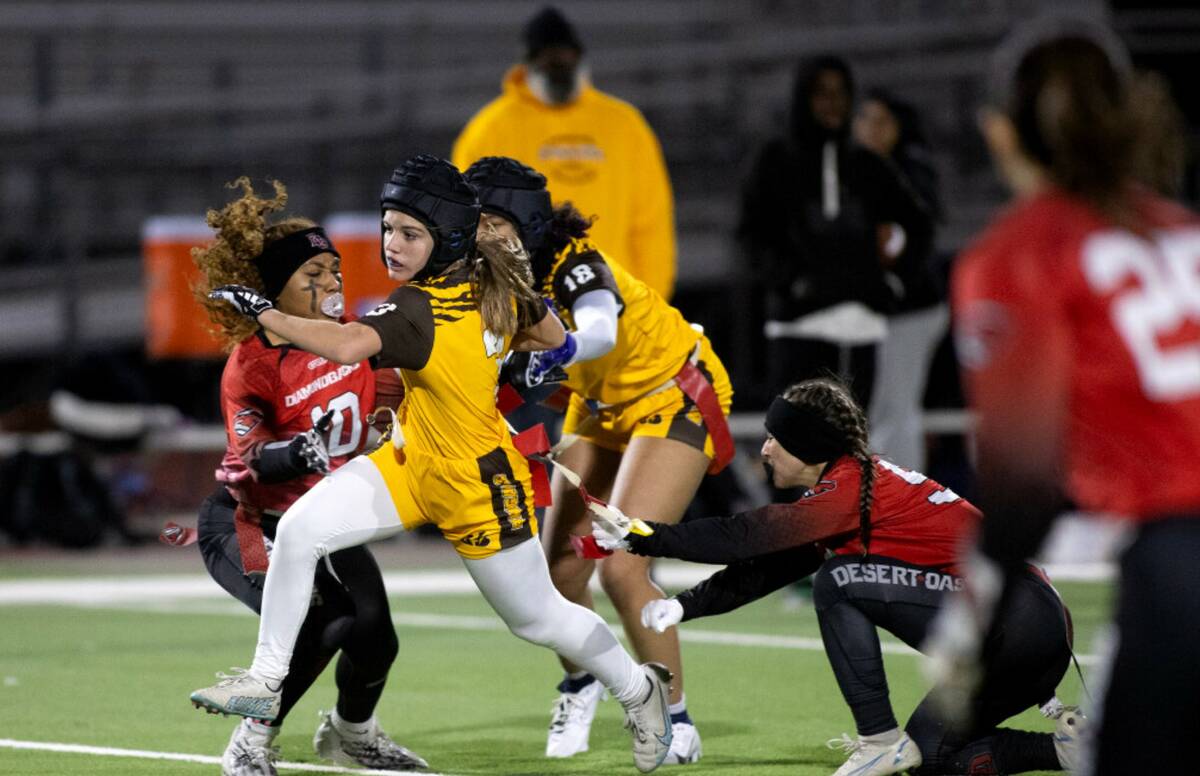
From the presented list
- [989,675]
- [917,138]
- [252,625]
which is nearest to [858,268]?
[917,138]

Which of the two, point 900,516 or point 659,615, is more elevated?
point 900,516

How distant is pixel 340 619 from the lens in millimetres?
5559

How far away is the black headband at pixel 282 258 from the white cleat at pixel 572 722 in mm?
1516

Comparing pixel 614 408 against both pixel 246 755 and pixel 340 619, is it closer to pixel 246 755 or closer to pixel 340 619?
pixel 340 619

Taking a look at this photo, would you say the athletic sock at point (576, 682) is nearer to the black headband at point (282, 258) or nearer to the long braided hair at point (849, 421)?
the long braided hair at point (849, 421)

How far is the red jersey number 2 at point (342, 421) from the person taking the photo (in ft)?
18.6

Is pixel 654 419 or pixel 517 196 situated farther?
pixel 654 419

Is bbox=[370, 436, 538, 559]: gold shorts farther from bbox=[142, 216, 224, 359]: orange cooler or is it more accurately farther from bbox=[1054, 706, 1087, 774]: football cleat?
bbox=[142, 216, 224, 359]: orange cooler

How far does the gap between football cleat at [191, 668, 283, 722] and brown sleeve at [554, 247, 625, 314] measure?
1511mm

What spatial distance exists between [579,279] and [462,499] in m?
1.06

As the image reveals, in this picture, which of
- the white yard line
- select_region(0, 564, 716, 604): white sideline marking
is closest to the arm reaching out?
the white yard line

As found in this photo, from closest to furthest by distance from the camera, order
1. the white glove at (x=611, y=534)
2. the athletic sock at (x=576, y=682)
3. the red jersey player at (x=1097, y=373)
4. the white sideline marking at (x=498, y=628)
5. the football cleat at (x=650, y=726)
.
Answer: the red jersey player at (x=1097, y=373)
the white glove at (x=611, y=534)
the football cleat at (x=650, y=726)
the athletic sock at (x=576, y=682)
the white sideline marking at (x=498, y=628)

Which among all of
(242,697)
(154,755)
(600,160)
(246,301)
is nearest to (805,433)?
(246,301)

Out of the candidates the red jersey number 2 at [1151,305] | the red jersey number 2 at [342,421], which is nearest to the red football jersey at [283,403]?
the red jersey number 2 at [342,421]
